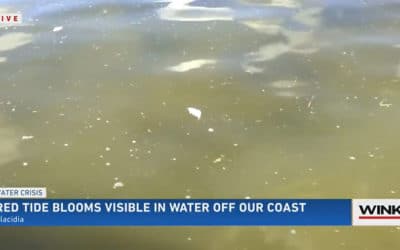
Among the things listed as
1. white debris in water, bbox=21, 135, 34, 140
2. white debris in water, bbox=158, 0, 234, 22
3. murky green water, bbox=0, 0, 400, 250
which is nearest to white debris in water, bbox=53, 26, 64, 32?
murky green water, bbox=0, 0, 400, 250

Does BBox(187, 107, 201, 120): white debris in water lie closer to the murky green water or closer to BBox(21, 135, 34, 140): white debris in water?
the murky green water

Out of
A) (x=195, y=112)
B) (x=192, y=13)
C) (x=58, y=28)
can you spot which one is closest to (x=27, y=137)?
(x=195, y=112)

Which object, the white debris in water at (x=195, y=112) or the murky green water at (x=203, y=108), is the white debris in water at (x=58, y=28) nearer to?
the murky green water at (x=203, y=108)

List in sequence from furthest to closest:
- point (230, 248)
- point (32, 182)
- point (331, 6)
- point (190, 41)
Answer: point (331, 6) → point (190, 41) → point (32, 182) → point (230, 248)

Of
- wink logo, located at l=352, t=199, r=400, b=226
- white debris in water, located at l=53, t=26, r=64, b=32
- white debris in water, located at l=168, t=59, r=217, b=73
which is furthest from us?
white debris in water, located at l=53, t=26, r=64, b=32

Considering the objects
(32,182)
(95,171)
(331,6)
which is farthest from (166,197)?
(331,6)

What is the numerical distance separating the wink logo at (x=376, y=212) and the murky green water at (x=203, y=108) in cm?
2

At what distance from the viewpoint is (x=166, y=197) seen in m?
1.14

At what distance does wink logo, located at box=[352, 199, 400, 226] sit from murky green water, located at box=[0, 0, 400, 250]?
2 cm

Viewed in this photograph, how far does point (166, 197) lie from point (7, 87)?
51 cm

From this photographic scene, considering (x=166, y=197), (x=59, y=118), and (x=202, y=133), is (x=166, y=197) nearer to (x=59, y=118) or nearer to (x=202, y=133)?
(x=202, y=133)

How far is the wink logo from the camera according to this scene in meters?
1.09

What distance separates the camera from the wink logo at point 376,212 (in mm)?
1095

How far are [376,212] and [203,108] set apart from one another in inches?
16.5
